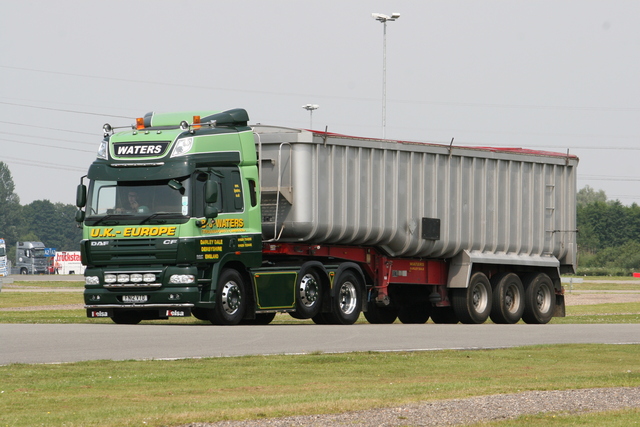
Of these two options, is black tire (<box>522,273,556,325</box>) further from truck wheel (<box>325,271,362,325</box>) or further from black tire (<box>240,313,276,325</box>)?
black tire (<box>240,313,276,325</box>)

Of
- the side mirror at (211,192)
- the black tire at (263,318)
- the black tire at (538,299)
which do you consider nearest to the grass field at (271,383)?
the side mirror at (211,192)

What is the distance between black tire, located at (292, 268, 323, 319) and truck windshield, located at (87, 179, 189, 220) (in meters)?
3.19

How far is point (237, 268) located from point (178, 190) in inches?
82.5

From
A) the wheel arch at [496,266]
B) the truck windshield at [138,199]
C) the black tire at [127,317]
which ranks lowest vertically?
the black tire at [127,317]

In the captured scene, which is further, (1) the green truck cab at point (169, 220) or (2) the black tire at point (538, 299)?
(2) the black tire at point (538, 299)

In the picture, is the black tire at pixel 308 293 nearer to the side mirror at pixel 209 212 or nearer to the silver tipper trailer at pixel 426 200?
the silver tipper trailer at pixel 426 200

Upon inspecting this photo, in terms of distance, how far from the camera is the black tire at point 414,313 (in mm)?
27953

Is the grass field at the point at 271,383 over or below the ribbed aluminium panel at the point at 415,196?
below

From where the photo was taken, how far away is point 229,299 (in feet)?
70.7

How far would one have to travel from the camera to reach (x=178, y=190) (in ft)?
68.0

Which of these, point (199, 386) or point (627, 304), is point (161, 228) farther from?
point (627, 304)

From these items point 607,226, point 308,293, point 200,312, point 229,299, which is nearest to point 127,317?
point 200,312

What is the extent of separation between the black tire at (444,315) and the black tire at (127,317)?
25.6 feet

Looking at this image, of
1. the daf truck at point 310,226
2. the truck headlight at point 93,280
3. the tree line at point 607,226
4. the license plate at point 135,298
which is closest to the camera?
the daf truck at point 310,226
